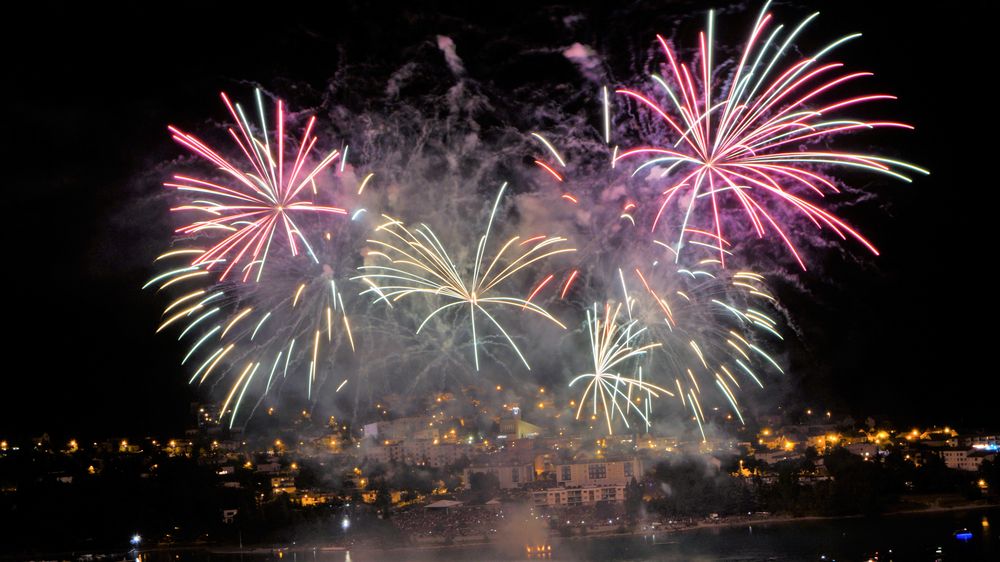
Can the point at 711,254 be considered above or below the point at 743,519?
above

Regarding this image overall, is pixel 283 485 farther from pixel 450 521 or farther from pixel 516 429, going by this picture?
pixel 516 429

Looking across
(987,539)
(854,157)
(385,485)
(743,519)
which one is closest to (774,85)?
(854,157)

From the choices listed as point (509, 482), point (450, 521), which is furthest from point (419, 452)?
point (450, 521)

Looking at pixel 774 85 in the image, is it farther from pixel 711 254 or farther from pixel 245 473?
pixel 245 473

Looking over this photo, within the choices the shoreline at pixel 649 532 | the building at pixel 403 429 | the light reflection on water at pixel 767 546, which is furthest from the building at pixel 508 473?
the building at pixel 403 429

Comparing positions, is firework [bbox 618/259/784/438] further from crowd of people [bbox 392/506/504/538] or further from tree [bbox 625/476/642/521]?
crowd of people [bbox 392/506/504/538]

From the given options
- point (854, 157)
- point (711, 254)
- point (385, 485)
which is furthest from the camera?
point (385, 485)
